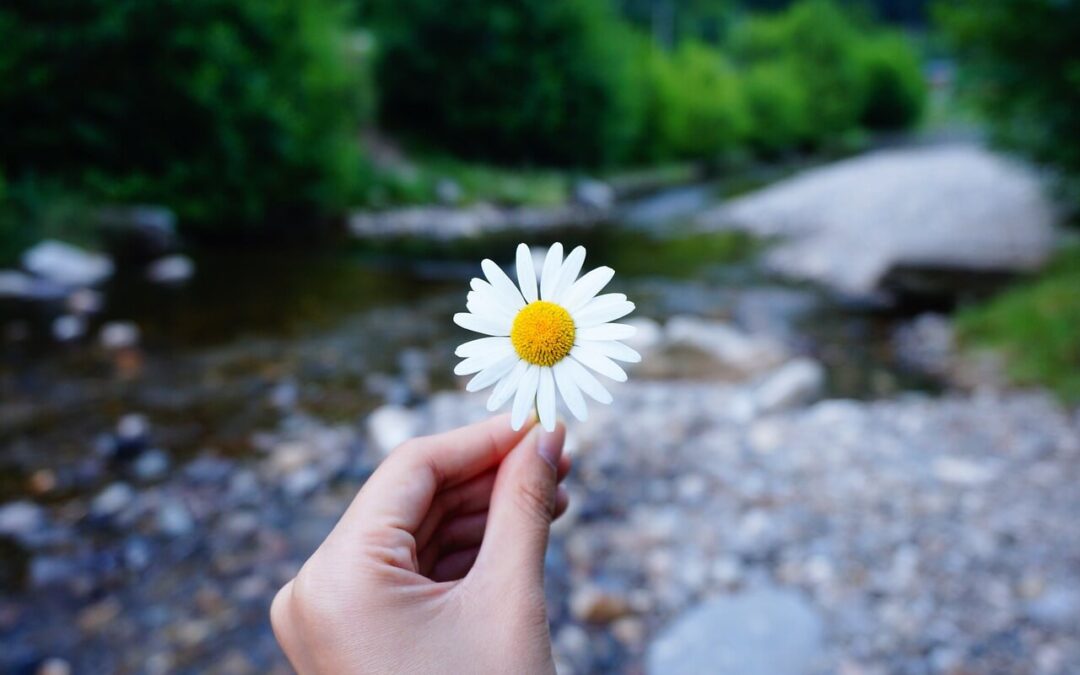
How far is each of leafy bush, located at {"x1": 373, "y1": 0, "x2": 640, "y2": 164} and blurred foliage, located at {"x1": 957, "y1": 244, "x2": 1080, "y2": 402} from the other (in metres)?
18.5

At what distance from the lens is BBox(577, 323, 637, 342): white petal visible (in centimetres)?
125

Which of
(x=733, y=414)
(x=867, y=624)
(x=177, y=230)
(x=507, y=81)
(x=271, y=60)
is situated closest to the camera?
(x=867, y=624)

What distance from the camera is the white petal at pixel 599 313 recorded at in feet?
4.30

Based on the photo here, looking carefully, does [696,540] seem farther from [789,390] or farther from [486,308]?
[486,308]

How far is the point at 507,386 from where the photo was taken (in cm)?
131

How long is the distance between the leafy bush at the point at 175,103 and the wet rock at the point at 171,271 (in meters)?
2.32

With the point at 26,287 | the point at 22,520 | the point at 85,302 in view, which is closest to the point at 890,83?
the point at 85,302

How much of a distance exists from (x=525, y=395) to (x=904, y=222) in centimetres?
1231

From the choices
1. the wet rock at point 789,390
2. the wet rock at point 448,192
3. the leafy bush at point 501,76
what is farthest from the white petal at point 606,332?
the leafy bush at point 501,76

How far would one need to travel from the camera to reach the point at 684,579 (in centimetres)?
348

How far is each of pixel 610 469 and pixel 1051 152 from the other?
5.83 meters

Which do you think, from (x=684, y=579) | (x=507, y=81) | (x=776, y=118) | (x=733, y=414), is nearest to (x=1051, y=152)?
(x=733, y=414)

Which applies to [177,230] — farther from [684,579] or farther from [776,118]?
[776,118]

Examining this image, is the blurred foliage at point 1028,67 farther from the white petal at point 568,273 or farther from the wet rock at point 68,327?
the wet rock at point 68,327
